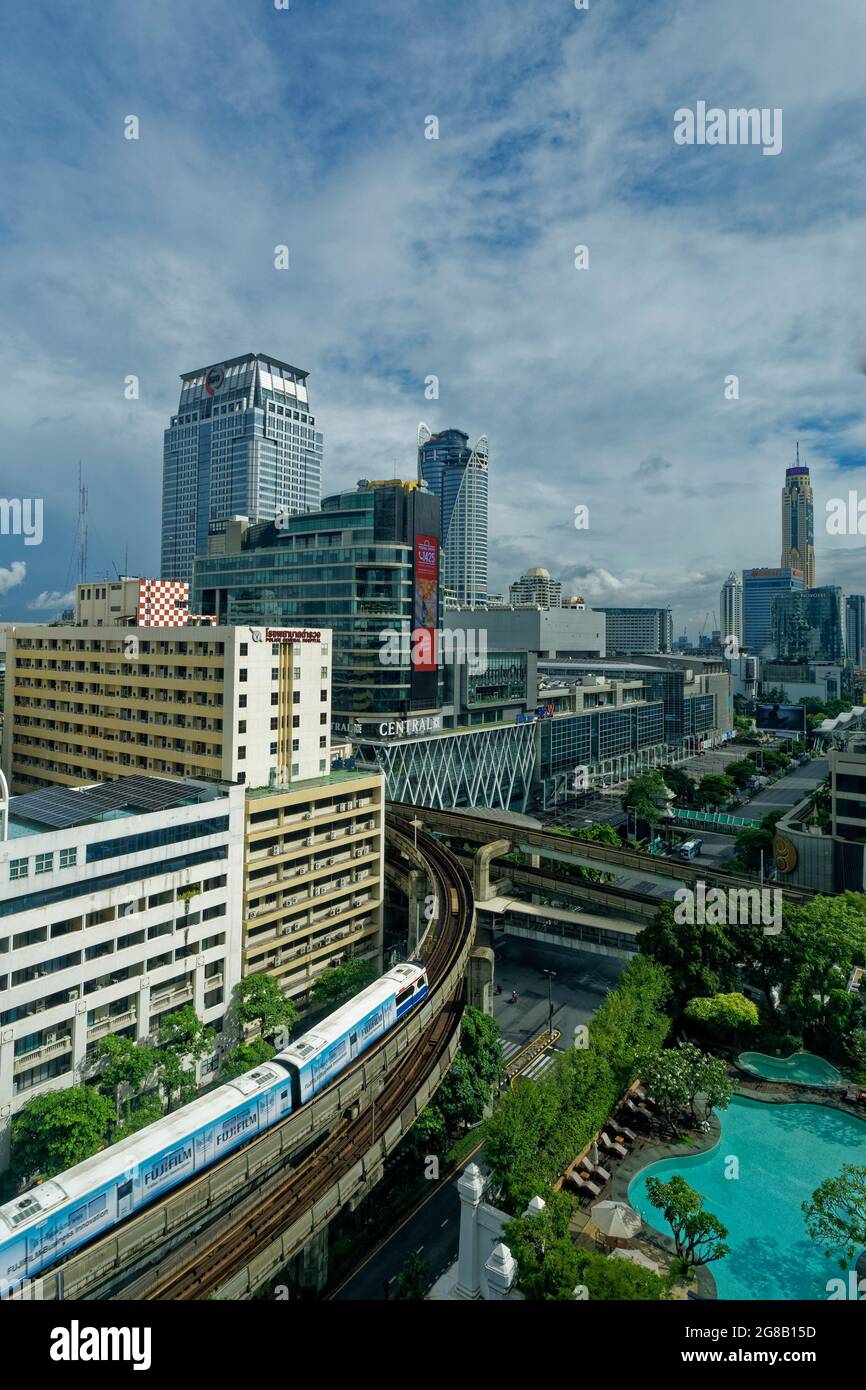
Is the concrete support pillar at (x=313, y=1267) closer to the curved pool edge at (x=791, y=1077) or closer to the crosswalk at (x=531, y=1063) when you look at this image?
the crosswalk at (x=531, y=1063)

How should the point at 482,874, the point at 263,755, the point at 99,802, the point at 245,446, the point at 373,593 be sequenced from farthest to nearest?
the point at 245,446, the point at 373,593, the point at 482,874, the point at 263,755, the point at 99,802

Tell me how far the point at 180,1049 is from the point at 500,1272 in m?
19.3

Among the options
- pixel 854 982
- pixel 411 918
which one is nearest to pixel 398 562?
pixel 411 918

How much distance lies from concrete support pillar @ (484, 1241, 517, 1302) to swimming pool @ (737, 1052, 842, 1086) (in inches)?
783

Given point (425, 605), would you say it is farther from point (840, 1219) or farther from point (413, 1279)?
point (840, 1219)

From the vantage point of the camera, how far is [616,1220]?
80.9ft

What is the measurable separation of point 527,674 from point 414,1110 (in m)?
71.6

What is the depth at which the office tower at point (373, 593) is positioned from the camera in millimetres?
77875

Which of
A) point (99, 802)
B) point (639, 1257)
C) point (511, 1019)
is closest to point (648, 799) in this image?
point (511, 1019)

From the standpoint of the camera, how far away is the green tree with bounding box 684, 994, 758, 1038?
35531mm

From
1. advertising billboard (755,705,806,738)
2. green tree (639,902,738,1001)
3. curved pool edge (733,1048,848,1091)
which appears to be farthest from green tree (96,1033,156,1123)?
advertising billboard (755,705,806,738)

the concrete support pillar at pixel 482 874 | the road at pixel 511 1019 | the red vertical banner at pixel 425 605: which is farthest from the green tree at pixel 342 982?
the red vertical banner at pixel 425 605

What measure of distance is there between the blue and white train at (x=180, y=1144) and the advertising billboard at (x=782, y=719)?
152m
